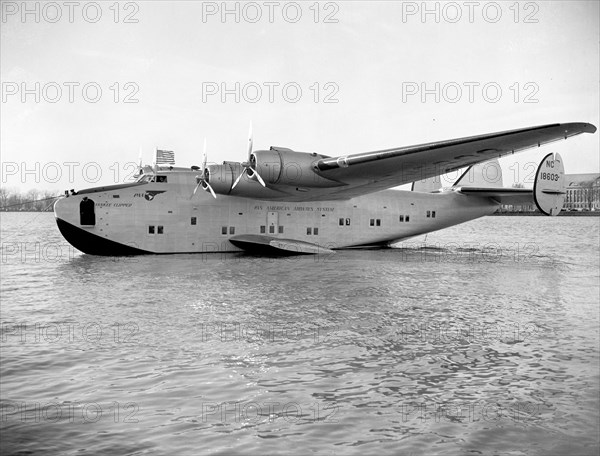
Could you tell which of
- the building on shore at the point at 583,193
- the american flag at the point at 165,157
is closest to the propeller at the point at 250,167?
the american flag at the point at 165,157

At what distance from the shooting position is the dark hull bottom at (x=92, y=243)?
63.6 feet

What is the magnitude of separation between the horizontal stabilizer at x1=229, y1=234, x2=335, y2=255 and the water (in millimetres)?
8300

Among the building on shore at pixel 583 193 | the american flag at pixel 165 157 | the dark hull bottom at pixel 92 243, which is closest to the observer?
the dark hull bottom at pixel 92 243

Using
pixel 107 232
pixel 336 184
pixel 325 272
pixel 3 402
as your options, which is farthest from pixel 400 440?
pixel 107 232

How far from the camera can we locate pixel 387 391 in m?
5.40

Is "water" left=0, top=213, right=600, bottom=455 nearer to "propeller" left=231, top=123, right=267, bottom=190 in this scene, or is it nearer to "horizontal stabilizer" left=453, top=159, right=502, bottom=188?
"propeller" left=231, top=123, right=267, bottom=190

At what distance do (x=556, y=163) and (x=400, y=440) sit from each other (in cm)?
2043

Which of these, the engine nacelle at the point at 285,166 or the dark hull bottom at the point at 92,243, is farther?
the dark hull bottom at the point at 92,243

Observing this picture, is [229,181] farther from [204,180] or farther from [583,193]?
[583,193]

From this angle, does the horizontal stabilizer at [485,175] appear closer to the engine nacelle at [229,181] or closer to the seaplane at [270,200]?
the seaplane at [270,200]

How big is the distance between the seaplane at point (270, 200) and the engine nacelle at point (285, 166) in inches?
1.4

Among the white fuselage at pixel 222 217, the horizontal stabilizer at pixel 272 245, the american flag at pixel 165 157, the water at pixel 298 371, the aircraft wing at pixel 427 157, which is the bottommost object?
the water at pixel 298 371

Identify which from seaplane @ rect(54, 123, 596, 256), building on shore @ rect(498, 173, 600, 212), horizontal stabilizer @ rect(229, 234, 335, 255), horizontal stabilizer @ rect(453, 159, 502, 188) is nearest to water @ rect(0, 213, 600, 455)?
seaplane @ rect(54, 123, 596, 256)

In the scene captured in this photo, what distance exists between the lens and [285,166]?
17734 millimetres
